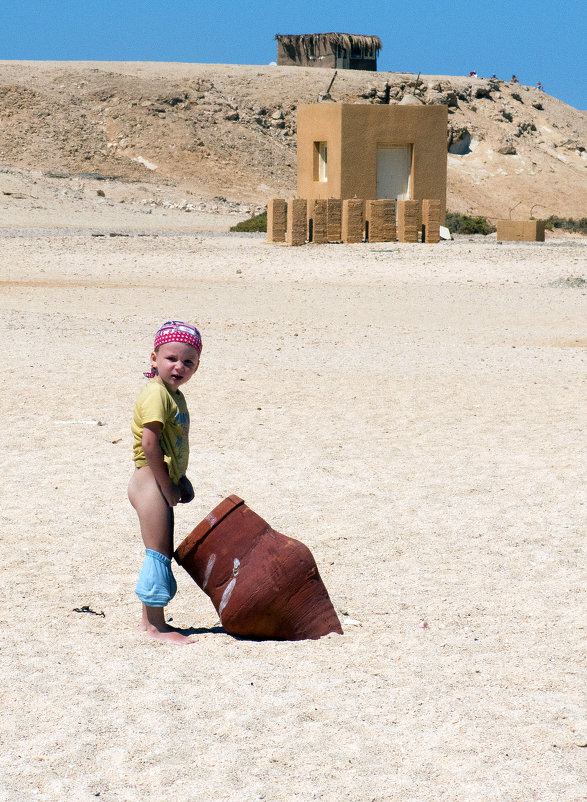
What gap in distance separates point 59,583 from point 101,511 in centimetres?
117

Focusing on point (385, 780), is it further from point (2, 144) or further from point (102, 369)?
point (2, 144)

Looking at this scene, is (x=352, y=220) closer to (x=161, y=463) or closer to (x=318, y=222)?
(x=318, y=222)

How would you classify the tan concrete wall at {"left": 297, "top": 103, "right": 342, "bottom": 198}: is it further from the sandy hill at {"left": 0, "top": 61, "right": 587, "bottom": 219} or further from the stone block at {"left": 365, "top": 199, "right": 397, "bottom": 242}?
the sandy hill at {"left": 0, "top": 61, "right": 587, "bottom": 219}

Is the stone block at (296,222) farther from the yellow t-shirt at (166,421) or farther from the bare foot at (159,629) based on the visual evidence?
the bare foot at (159,629)

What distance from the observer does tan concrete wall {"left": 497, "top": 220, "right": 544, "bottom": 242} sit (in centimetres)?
2830

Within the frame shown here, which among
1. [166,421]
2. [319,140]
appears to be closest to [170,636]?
[166,421]

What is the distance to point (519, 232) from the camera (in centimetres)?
2862

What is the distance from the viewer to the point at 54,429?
798cm

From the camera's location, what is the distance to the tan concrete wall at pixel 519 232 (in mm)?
28297

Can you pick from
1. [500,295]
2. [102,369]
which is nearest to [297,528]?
[102,369]

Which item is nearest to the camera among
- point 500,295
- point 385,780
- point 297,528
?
point 385,780

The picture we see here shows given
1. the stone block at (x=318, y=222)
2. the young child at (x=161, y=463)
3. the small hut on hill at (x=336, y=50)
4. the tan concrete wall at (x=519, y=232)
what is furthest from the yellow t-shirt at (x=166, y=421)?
the small hut on hill at (x=336, y=50)

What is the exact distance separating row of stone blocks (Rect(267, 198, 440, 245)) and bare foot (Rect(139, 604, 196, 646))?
21416 millimetres

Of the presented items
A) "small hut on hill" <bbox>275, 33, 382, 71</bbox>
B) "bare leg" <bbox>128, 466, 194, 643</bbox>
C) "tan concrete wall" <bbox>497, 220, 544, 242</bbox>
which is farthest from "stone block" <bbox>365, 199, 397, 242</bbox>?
"small hut on hill" <bbox>275, 33, 382, 71</bbox>
